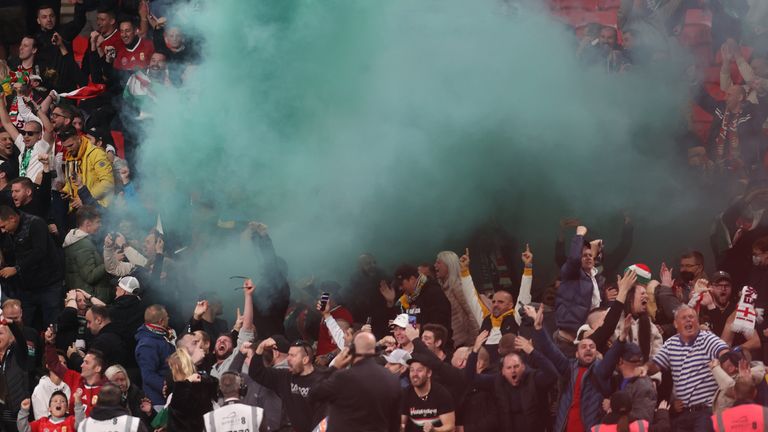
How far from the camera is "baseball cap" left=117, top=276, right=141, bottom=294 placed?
11438 mm

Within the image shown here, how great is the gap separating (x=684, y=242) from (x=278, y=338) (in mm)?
4429

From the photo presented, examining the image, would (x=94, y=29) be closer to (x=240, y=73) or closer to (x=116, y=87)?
(x=116, y=87)

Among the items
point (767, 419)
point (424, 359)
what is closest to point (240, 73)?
point (424, 359)

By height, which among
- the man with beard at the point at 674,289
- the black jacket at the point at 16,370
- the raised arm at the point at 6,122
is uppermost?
the man with beard at the point at 674,289

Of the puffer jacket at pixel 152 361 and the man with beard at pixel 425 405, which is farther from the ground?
the man with beard at pixel 425 405

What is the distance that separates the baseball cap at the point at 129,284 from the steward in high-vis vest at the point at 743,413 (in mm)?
5280

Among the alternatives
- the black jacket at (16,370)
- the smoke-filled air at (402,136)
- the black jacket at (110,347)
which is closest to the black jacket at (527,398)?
the smoke-filled air at (402,136)

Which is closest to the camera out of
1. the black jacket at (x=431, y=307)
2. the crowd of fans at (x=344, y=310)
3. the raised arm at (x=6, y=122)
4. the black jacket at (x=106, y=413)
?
the black jacket at (x=106, y=413)

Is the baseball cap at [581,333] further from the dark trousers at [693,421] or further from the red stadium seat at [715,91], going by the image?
the red stadium seat at [715,91]

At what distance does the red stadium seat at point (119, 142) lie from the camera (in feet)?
44.4

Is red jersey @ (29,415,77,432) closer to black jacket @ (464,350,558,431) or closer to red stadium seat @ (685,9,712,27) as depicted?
black jacket @ (464,350,558,431)

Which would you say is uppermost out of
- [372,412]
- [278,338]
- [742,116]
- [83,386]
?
[742,116]

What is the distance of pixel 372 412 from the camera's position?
847cm

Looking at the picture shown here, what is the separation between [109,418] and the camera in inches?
357
